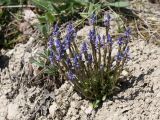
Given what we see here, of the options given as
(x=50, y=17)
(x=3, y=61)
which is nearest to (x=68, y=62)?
(x=50, y=17)

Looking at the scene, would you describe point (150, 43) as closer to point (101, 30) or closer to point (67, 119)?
point (101, 30)

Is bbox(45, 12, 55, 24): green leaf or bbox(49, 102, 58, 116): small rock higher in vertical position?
bbox(45, 12, 55, 24): green leaf

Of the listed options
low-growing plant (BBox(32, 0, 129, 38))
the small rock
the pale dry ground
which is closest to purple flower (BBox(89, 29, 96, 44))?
the pale dry ground

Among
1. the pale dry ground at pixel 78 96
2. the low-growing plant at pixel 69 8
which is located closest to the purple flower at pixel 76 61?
the pale dry ground at pixel 78 96

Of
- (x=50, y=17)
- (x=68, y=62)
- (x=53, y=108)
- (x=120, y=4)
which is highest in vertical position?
(x=120, y=4)

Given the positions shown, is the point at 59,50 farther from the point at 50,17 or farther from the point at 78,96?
the point at 50,17

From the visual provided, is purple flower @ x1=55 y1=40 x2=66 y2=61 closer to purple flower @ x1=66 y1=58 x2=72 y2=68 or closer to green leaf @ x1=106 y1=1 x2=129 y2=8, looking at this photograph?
purple flower @ x1=66 y1=58 x2=72 y2=68

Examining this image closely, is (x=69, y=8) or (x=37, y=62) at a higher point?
(x=69, y=8)

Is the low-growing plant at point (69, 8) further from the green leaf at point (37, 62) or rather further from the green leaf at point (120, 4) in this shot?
the green leaf at point (37, 62)

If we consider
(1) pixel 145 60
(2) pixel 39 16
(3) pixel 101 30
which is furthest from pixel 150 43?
(2) pixel 39 16
